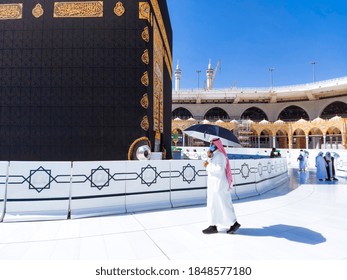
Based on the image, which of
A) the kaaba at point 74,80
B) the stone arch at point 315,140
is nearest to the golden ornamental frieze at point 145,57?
the kaaba at point 74,80

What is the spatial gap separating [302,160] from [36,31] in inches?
502

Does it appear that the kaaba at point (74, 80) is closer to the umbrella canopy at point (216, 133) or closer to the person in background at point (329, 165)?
the umbrella canopy at point (216, 133)

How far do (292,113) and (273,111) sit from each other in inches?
150

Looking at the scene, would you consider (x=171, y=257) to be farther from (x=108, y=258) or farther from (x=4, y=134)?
(x=4, y=134)

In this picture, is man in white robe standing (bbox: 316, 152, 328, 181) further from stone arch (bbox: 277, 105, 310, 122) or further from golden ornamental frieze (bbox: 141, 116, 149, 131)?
stone arch (bbox: 277, 105, 310, 122)

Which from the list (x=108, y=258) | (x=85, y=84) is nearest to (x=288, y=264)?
(x=108, y=258)

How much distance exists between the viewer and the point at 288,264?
190 cm

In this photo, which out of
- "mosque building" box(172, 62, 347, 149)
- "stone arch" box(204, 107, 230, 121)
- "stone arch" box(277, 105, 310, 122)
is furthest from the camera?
"stone arch" box(204, 107, 230, 121)

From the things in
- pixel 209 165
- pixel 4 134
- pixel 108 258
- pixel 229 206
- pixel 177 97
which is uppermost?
pixel 177 97

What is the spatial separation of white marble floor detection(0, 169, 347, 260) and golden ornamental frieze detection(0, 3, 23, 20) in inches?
269

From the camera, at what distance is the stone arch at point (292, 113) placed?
3478 centimetres

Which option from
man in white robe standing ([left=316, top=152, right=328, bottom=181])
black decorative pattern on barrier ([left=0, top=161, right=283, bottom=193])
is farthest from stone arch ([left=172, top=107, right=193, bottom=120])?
black decorative pattern on barrier ([left=0, top=161, right=283, bottom=193])

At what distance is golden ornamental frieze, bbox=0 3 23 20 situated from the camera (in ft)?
22.1

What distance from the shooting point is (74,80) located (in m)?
6.58
